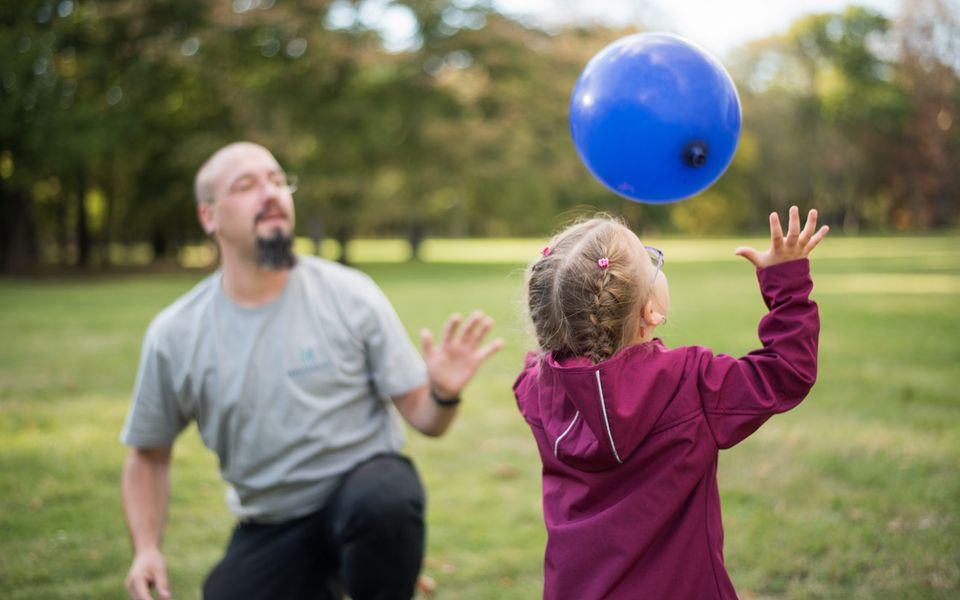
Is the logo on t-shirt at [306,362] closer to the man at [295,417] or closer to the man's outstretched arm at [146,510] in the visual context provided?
the man at [295,417]

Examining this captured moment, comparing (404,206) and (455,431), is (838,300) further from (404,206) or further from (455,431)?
(404,206)

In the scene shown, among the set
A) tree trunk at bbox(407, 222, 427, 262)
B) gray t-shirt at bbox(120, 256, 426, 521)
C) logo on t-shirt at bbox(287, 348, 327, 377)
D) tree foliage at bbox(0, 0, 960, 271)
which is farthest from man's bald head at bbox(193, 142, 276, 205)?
tree trunk at bbox(407, 222, 427, 262)

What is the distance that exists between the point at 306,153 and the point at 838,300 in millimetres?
16076

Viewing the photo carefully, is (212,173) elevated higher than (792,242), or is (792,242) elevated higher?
(212,173)

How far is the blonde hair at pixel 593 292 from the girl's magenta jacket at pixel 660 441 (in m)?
0.05

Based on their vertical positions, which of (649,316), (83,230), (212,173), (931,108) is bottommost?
(83,230)

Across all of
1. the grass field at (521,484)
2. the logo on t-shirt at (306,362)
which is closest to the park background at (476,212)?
the grass field at (521,484)

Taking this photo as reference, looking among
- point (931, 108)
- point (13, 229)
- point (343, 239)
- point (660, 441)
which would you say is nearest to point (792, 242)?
point (660, 441)

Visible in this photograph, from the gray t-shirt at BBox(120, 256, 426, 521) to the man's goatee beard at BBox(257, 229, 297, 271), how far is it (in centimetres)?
13

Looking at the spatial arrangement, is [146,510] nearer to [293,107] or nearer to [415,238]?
→ [293,107]

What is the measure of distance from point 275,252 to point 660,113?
1.64 meters

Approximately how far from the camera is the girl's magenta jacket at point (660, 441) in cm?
179

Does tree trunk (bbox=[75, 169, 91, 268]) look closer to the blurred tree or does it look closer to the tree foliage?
the tree foliage

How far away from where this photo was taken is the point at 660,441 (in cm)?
183
